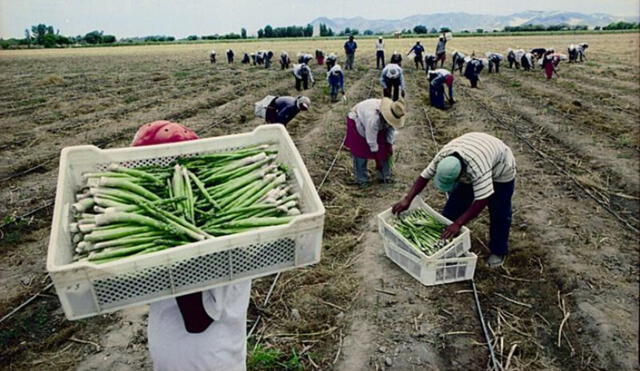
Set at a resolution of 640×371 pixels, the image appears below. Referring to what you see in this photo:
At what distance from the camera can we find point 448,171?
413 cm

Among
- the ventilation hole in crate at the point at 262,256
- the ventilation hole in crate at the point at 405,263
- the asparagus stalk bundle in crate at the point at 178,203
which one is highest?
the asparagus stalk bundle in crate at the point at 178,203

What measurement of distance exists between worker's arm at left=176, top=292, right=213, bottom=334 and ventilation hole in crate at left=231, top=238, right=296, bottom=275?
0.22 m

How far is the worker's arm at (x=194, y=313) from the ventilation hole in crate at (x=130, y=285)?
0.15 m

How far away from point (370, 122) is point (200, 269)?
5.21 metres

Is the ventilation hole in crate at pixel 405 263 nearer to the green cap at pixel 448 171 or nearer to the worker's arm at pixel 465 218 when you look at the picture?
the worker's arm at pixel 465 218

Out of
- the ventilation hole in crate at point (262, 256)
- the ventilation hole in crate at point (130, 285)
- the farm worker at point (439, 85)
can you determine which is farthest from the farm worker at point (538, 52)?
the ventilation hole in crate at point (130, 285)

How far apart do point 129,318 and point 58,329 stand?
682mm

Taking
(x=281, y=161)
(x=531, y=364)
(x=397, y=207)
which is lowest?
(x=531, y=364)

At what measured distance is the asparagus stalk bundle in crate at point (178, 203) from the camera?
6.69ft

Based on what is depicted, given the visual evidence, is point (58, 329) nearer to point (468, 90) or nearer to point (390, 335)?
point (390, 335)

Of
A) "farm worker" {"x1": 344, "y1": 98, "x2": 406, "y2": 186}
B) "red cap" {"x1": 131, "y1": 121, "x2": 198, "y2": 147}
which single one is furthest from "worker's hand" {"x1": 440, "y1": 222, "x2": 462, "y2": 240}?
"red cap" {"x1": 131, "y1": 121, "x2": 198, "y2": 147}

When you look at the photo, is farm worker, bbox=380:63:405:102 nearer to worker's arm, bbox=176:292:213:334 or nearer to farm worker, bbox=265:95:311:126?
farm worker, bbox=265:95:311:126

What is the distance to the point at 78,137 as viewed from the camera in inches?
455

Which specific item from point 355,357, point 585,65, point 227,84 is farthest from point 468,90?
point 355,357
